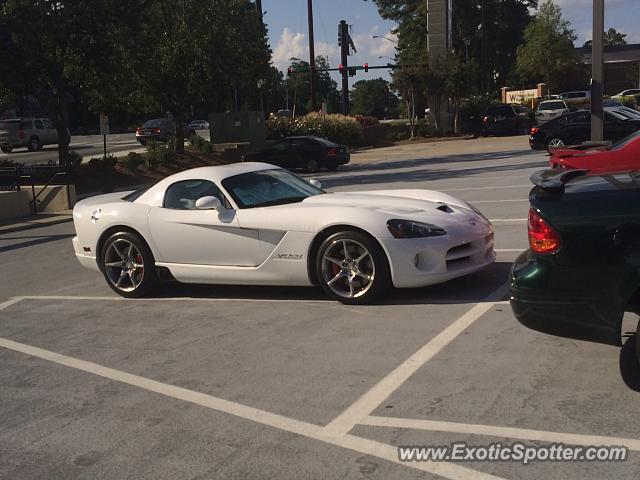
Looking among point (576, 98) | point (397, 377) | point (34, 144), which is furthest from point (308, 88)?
point (397, 377)

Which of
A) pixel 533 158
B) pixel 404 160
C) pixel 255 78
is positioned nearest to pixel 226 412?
pixel 533 158

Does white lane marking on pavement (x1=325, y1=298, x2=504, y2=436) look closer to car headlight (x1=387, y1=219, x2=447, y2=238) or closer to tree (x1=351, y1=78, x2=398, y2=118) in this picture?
car headlight (x1=387, y1=219, x2=447, y2=238)

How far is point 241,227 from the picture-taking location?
7227mm

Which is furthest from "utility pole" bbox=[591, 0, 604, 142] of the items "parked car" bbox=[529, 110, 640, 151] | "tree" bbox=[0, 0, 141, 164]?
"tree" bbox=[0, 0, 141, 164]

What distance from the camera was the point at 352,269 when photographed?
6.69 meters

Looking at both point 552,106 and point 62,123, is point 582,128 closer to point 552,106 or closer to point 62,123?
point 62,123

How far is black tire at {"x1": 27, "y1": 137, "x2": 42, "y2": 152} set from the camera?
141ft

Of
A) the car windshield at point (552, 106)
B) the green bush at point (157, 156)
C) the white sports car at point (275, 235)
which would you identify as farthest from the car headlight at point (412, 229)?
the car windshield at point (552, 106)

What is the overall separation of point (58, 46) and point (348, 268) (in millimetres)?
17906

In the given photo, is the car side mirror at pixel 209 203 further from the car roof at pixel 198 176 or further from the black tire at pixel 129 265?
the black tire at pixel 129 265

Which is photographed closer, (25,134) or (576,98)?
(25,134)

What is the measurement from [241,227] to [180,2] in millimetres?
23013

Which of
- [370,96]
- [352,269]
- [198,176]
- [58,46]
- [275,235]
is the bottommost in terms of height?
[352,269]

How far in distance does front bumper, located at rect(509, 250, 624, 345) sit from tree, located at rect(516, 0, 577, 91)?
62.7 metres
